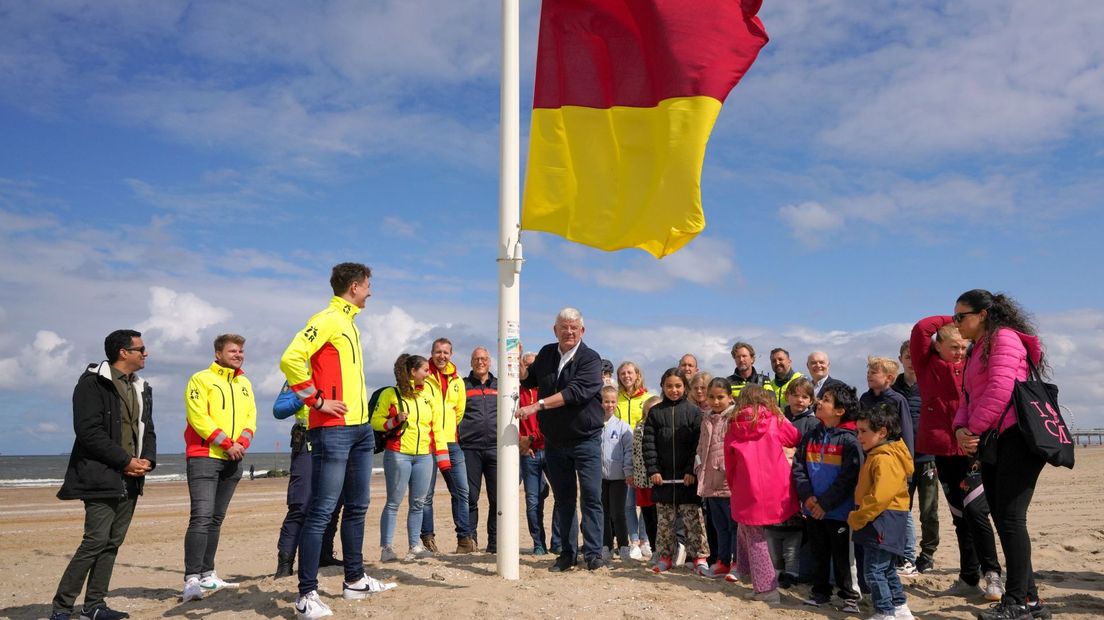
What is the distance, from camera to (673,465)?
24.9 feet

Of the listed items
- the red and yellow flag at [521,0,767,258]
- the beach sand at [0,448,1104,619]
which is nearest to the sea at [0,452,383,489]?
the beach sand at [0,448,1104,619]

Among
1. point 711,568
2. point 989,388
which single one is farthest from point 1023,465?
point 711,568

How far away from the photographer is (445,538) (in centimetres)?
1291

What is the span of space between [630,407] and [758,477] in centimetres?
282

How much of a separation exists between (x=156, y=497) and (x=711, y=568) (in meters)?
23.7

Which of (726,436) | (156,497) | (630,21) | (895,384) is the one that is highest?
(630,21)

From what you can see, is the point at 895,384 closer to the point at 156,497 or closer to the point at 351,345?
the point at 351,345

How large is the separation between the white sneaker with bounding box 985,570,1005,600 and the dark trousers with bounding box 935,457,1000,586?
0.05 meters

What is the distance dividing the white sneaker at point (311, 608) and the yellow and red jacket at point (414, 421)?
296 cm

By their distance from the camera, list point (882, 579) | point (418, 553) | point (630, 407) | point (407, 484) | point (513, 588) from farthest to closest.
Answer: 1. point (630, 407)
2. point (407, 484)
3. point (418, 553)
4. point (513, 588)
5. point (882, 579)

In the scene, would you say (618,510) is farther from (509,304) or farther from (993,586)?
(993,586)

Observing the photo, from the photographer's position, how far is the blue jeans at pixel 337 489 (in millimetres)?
5520

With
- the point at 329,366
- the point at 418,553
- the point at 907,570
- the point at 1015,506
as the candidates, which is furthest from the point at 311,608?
the point at 907,570

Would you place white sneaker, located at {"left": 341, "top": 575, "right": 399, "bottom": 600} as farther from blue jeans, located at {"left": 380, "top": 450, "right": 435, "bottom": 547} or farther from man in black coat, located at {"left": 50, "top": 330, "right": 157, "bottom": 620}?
blue jeans, located at {"left": 380, "top": 450, "right": 435, "bottom": 547}
